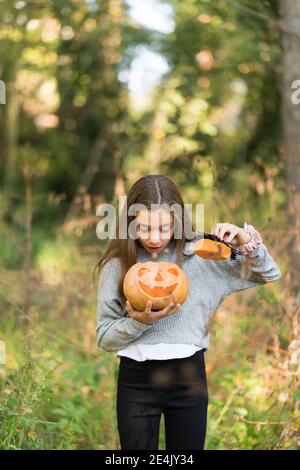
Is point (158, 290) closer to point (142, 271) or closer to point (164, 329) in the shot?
point (142, 271)

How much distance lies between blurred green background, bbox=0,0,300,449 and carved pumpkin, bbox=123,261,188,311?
0.59 meters

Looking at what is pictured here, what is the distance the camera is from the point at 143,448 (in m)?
2.65

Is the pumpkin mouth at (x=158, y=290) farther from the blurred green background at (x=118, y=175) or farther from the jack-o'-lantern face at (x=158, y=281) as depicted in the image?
the blurred green background at (x=118, y=175)

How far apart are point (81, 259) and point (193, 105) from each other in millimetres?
2538

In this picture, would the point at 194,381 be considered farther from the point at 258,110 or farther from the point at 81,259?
the point at 258,110

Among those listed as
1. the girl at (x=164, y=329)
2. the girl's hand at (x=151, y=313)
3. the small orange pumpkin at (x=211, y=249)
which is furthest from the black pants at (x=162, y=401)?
the small orange pumpkin at (x=211, y=249)

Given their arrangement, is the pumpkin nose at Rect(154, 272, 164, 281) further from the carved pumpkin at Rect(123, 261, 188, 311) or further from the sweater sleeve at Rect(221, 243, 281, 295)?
the sweater sleeve at Rect(221, 243, 281, 295)

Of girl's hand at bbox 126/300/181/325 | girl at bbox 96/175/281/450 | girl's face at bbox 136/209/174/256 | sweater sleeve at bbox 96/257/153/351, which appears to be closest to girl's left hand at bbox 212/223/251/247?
girl at bbox 96/175/281/450

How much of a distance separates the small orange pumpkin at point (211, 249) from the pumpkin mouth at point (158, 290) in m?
0.15

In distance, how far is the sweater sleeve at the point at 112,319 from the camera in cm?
248

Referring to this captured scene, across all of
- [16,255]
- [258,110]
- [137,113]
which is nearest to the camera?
[16,255]

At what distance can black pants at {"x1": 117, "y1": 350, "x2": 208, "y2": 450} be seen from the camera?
102 inches
